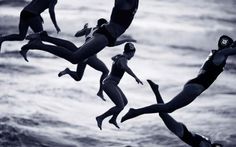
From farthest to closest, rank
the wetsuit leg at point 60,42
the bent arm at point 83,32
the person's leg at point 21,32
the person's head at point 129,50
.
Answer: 1. the bent arm at point 83,32
2. the person's head at point 129,50
3. the person's leg at point 21,32
4. the wetsuit leg at point 60,42

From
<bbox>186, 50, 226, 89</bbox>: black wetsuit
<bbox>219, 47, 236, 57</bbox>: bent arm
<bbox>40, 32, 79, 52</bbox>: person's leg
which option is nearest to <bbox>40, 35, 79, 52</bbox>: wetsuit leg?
<bbox>40, 32, 79, 52</bbox>: person's leg

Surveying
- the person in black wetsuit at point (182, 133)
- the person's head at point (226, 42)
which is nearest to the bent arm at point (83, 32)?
the person in black wetsuit at point (182, 133)

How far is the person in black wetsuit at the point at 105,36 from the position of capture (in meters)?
8.73

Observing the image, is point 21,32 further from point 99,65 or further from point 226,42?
point 226,42

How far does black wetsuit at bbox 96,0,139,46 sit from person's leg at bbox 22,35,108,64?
0.38ft

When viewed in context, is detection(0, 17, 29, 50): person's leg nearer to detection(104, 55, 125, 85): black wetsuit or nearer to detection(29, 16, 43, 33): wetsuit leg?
detection(29, 16, 43, 33): wetsuit leg

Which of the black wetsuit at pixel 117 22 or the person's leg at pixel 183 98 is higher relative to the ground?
the black wetsuit at pixel 117 22

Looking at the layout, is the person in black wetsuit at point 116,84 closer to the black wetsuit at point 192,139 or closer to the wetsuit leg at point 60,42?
the black wetsuit at point 192,139

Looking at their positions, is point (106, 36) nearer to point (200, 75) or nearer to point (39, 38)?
point (39, 38)

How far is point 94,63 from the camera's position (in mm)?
11938

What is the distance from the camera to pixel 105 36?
8.88 metres

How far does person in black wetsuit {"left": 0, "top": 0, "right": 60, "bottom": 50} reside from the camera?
10.2 meters

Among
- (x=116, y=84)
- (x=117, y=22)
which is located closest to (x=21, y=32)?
(x=116, y=84)

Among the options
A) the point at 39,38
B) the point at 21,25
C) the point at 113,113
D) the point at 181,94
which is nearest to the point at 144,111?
the point at 181,94
